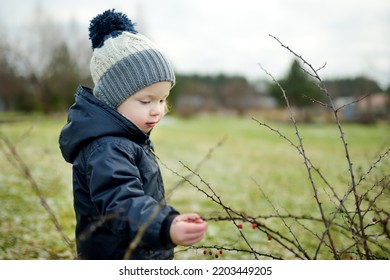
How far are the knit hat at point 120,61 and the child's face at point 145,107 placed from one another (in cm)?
A: 3

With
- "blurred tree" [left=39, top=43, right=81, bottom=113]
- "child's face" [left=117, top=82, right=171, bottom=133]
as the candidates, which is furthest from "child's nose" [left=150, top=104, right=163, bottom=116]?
"blurred tree" [left=39, top=43, right=81, bottom=113]

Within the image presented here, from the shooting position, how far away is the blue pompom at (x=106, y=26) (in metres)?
1.83

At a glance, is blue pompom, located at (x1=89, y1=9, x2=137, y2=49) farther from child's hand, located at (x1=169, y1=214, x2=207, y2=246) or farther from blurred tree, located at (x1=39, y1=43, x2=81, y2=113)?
blurred tree, located at (x1=39, y1=43, x2=81, y2=113)

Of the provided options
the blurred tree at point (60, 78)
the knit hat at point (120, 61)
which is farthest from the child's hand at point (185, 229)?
the blurred tree at point (60, 78)

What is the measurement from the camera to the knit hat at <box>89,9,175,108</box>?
1723mm

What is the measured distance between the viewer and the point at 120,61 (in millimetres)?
1759

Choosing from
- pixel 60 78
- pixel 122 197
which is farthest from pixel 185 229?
pixel 60 78

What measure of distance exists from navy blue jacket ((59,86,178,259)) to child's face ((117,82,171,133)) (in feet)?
0.24

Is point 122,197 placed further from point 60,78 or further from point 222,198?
point 60,78

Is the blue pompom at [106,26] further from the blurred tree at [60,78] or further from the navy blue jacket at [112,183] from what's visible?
the blurred tree at [60,78]
